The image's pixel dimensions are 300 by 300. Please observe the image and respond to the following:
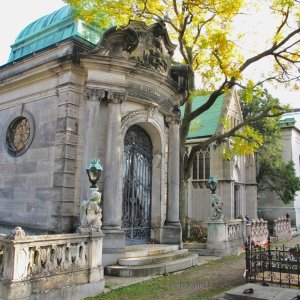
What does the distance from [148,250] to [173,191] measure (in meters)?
2.85

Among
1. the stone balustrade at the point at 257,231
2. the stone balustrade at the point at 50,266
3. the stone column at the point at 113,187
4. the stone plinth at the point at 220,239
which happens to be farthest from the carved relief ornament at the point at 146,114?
the stone balustrade at the point at 257,231

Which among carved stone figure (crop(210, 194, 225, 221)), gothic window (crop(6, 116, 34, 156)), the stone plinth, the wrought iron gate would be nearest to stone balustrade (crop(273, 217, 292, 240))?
the stone plinth

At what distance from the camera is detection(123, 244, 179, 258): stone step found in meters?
10.5

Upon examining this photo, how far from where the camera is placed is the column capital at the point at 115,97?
10.8 metres

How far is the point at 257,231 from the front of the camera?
1881 cm

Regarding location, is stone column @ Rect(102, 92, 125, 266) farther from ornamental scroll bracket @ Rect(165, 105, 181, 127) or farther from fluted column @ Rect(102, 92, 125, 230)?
ornamental scroll bracket @ Rect(165, 105, 181, 127)

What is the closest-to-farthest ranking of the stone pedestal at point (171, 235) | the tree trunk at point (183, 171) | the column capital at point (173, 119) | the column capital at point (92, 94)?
the column capital at point (92, 94), the stone pedestal at point (171, 235), the column capital at point (173, 119), the tree trunk at point (183, 171)

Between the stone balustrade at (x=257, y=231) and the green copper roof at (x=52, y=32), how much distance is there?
1127cm

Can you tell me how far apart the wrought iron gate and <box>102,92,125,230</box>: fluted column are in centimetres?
146

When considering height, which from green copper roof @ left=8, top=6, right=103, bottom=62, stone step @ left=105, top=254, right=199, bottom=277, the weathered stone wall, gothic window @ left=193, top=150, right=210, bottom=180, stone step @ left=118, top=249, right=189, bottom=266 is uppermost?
green copper roof @ left=8, top=6, right=103, bottom=62

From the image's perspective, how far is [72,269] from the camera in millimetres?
7727

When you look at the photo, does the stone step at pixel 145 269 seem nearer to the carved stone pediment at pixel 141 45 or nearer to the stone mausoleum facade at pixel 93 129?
the stone mausoleum facade at pixel 93 129

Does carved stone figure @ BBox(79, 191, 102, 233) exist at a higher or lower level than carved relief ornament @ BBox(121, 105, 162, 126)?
lower

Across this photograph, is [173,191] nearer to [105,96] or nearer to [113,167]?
[113,167]
